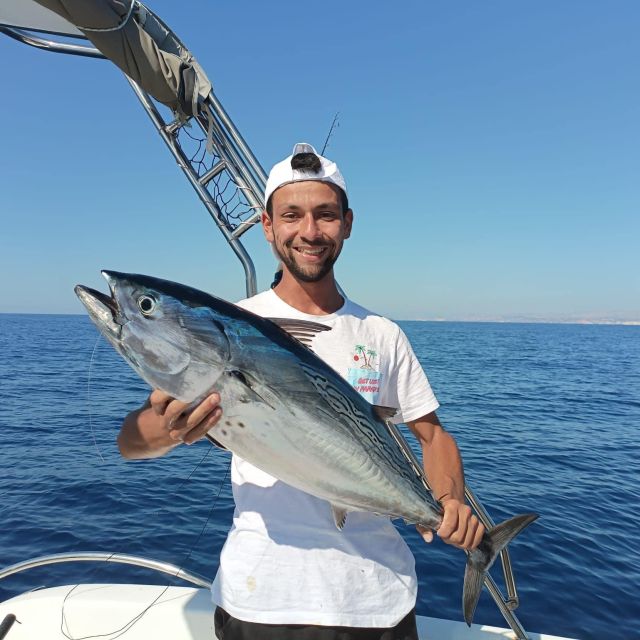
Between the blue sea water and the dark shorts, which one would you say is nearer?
the dark shorts

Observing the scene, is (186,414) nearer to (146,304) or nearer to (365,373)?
(146,304)

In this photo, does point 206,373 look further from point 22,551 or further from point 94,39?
point 22,551

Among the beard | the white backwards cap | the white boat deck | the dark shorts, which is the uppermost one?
the white backwards cap

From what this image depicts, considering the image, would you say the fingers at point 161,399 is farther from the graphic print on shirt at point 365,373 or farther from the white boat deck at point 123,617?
the white boat deck at point 123,617

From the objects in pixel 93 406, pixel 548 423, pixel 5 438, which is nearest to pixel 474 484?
pixel 548 423

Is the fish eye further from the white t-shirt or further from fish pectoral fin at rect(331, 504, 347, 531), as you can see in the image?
fish pectoral fin at rect(331, 504, 347, 531)

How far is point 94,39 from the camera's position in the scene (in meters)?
3.33

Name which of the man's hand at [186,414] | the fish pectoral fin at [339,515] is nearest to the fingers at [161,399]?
the man's hand at [186,414]

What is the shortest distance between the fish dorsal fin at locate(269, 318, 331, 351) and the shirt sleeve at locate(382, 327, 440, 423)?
57 centimetres

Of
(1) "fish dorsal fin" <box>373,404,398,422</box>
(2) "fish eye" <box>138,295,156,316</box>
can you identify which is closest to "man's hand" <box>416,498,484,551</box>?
(1) "fish dorsal fin" <box>373,404,398,422</box>

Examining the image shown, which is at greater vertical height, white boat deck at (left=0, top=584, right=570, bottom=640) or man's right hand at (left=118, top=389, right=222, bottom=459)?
man's right hand at (left=118, top=389, right=222, bottom=459)

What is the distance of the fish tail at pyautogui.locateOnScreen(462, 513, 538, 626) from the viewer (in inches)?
105

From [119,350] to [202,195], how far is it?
3.49 m

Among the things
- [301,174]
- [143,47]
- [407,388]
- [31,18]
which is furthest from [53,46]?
[407,388]
